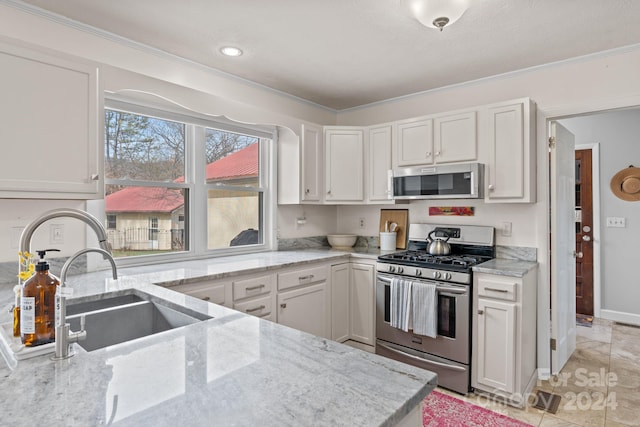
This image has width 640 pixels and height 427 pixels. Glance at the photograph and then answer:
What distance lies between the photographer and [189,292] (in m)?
2.23


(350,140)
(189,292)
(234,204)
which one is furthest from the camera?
(350,140)

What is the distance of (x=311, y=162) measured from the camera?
11.6 ft

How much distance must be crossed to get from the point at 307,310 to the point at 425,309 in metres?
0.92

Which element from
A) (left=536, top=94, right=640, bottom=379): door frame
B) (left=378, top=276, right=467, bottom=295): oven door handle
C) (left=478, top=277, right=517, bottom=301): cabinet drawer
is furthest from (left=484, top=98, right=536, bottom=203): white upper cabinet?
(left=378, top=276, right=467, bottom=295): oven door handle

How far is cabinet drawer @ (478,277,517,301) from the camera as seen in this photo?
2.45 m

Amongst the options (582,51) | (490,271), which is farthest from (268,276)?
(582,51)

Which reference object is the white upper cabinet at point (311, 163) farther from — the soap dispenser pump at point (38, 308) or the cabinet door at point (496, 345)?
the soap dispenser pump at point (38, 308)

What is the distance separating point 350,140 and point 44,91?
2.45m

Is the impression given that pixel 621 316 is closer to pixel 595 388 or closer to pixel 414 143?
pixel 595 388

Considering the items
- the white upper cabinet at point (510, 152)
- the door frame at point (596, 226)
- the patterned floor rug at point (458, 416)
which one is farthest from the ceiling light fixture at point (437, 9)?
the door frame at point (596, 226)

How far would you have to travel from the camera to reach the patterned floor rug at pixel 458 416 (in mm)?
2246

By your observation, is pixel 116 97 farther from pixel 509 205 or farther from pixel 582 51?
pixel 582 51

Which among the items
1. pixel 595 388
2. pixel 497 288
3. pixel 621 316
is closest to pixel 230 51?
pixel 497 288

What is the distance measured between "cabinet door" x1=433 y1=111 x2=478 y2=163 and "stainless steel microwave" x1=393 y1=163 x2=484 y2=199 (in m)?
0.11
